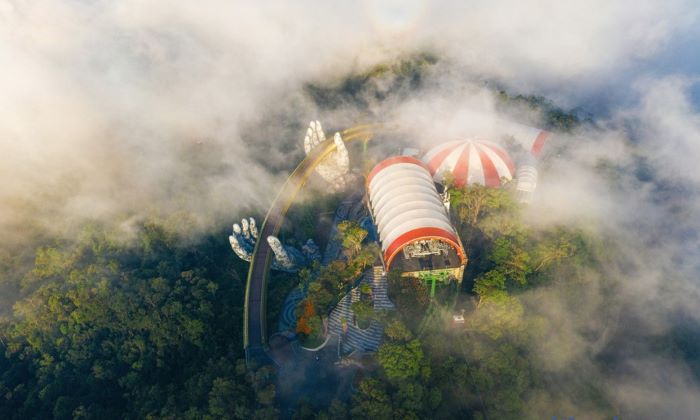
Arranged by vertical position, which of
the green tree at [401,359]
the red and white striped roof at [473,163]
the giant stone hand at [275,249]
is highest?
the red and white striped roof at [473,163]

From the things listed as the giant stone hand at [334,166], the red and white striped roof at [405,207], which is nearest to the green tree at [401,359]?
the red and white striped roof at [405,207]

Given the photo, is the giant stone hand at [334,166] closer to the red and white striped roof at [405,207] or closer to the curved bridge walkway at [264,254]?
the curved bridge walkway at [264,254]

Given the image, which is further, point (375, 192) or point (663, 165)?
point (663, 165)

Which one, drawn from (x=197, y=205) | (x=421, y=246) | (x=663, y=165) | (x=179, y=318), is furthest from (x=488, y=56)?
(x=179, y=318)

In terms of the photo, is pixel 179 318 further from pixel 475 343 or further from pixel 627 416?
pixel 627 416

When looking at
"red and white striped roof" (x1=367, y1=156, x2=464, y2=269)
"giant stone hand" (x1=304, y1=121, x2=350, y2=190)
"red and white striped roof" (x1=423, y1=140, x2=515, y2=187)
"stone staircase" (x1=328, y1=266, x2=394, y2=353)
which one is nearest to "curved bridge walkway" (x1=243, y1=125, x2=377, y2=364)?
"giant stone hand" (x1=304, y1=121, x2=350, y2=190)
